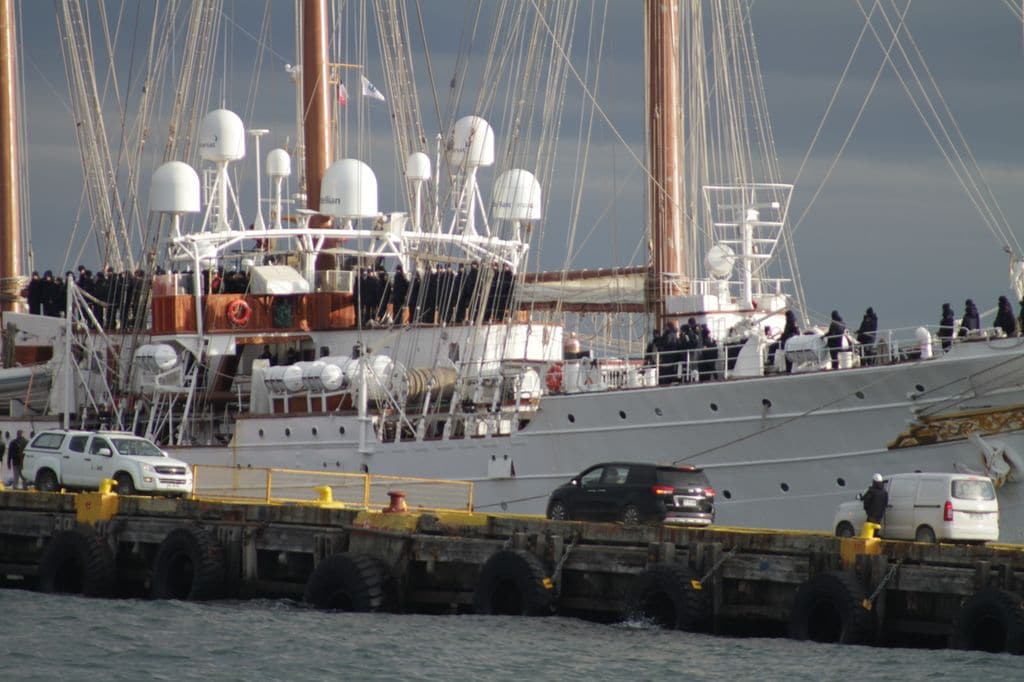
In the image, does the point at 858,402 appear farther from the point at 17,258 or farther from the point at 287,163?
the point at 17,258

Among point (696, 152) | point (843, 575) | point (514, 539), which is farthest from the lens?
point (696, 152)

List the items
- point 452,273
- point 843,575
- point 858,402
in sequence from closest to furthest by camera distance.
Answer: point 843,575 → point 858,402 → point 452,273

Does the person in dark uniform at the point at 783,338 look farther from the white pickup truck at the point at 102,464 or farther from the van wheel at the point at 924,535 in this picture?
the white pickup truck at the point at 102,464

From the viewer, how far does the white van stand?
1137 inches

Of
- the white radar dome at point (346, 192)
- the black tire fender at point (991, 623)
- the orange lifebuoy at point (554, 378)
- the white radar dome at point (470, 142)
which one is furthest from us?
the white radar dome at point (470, 142)

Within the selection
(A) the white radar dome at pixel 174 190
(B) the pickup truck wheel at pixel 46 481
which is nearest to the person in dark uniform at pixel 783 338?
(B) the pickup truck wheel at pixel 46 481

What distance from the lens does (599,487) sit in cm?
3300

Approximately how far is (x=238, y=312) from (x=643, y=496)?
1764 centimetres

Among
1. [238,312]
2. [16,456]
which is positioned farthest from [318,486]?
[16,456]

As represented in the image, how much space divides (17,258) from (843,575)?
136 feet

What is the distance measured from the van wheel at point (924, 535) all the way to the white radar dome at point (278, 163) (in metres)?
34.3

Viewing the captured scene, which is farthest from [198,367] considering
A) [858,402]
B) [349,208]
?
[858,402]

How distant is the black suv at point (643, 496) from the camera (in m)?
31.9

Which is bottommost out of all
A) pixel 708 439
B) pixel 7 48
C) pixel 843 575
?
→ pixel 843 575
